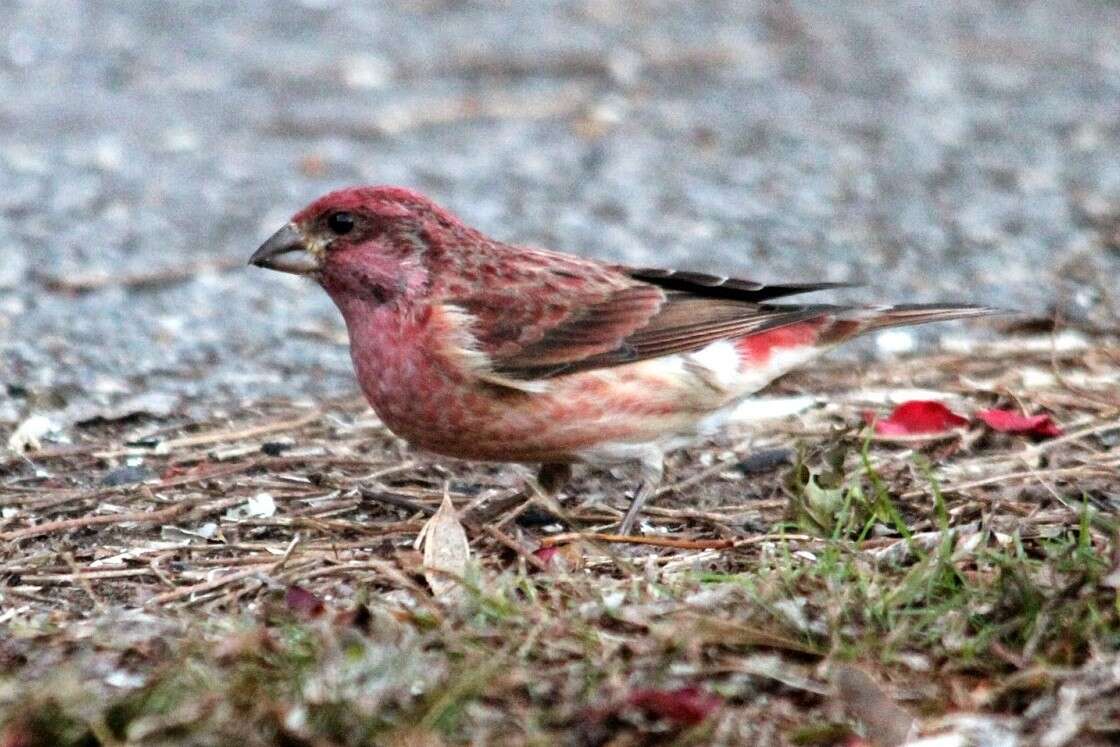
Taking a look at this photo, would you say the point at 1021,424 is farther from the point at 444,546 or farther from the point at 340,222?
the point at 340,222

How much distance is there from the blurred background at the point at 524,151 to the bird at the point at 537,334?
146 centimetres

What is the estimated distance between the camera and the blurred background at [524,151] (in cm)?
771

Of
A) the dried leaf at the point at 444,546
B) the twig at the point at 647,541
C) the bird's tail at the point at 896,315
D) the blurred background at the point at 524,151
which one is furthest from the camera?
the blurred background at the point at 524,151

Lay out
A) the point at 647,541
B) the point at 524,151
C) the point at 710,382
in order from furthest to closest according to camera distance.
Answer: the point at 524,151, the point at 710,382, the point at 647,541

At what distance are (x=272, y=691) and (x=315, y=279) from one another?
6.94 feet

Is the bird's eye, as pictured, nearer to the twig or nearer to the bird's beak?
the bird's beak

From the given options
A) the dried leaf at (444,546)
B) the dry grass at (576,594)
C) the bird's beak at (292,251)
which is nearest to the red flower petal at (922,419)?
the dry grass at (576,594)

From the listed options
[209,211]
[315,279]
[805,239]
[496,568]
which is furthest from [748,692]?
[209,211]

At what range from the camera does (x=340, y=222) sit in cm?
541

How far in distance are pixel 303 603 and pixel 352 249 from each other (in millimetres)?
1463

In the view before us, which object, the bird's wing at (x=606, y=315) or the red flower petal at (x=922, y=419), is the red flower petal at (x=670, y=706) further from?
the red flower petal at (x=922, y=419)

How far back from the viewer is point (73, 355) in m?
7.14

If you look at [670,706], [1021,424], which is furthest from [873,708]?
[1021,424]

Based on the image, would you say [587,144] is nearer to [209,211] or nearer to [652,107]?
[652,107]
